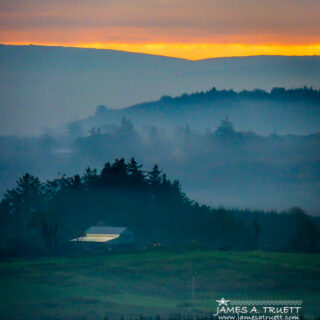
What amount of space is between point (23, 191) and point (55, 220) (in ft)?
29.8

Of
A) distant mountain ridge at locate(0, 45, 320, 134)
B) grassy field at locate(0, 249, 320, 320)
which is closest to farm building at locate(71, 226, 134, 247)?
grassy field at locate(0, 249, 320, 320)

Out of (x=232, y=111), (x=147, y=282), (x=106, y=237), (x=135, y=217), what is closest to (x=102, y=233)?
(x=106, y=237)

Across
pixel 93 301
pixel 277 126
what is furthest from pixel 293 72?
pixel 93 301

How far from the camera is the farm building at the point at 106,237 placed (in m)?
72.3

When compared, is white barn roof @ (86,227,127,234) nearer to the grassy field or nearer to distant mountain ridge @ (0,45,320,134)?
the grassy field

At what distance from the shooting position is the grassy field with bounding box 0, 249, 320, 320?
1965 inches

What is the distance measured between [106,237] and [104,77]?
167 feet

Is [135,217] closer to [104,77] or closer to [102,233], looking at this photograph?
[102,233]

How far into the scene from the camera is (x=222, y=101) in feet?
382

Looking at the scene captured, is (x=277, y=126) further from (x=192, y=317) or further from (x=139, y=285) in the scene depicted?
(x=192, y=317)

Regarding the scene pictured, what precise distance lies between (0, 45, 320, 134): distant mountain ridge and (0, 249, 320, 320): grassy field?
4848 centimetres

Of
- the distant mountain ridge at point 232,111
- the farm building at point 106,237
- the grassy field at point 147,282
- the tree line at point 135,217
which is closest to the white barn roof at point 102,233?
the farm building at point 106,237

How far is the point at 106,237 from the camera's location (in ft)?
242

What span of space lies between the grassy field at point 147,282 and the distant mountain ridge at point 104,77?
159 ft
